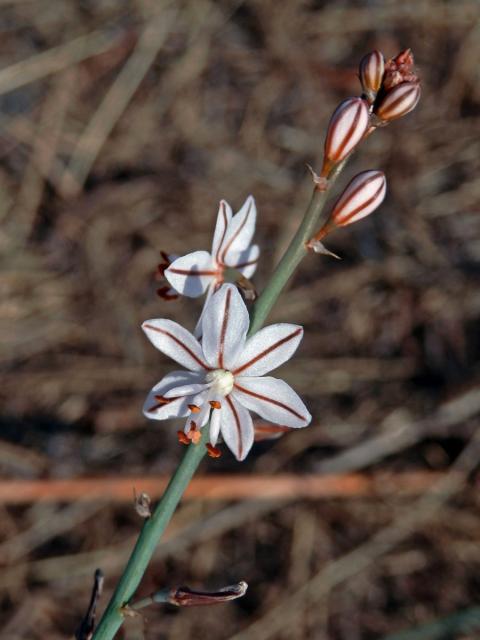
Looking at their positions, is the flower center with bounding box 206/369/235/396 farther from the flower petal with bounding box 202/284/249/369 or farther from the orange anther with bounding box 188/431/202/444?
the orange anther with bounding box 188/431/202/444

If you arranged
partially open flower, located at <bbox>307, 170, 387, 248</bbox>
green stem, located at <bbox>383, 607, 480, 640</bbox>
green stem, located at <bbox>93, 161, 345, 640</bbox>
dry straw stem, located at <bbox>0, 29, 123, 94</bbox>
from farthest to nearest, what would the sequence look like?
dry straw stem, located at <bbox>0, 29, 123, 94</bbox> < green stem, located at <bbox>383, 607, 480, 640</bbox> < partially open flower, located at <bbox>307, 170, 387, 248</bbox> < green stem, located at <bbox>93, 161, 345, 640</bbox>

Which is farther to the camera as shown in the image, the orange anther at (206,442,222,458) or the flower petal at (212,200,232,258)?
the flower petal at (212,200,232,258)

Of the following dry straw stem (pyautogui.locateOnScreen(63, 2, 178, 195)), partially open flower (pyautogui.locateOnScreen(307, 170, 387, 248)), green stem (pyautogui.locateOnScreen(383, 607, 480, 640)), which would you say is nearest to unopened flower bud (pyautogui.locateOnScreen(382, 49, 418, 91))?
partially open flower (pyautogui.locateOnScreen(307, 170, 387, 248))

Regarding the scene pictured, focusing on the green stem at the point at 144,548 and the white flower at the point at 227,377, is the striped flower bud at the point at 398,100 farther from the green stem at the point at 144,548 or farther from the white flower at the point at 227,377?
the green stem at the point at 144,548

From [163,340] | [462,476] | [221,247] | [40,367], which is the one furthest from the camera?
[40,367]

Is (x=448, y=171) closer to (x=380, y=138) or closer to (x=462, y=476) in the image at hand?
(x=380, y=138)

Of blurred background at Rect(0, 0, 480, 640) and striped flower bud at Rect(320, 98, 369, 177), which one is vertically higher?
blurred background at Rect(0, 0, 480, 640)

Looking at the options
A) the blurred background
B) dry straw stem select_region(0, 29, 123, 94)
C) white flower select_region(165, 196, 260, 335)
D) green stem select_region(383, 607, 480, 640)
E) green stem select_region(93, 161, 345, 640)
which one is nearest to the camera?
green stem select_region(93, 161, 345, 640)

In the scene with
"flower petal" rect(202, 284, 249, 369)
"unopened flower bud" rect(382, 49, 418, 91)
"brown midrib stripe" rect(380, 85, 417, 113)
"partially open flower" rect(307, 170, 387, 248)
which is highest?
"unopened flower bud" rect(382, 49, 418, 91)

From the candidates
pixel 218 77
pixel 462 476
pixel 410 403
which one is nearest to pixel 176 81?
pixel 218 77
